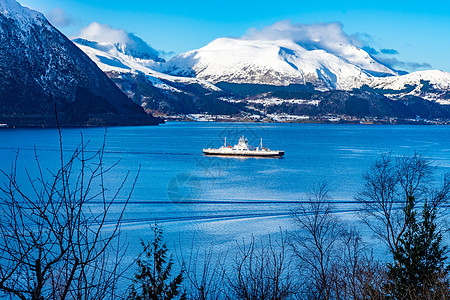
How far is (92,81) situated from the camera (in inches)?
6467

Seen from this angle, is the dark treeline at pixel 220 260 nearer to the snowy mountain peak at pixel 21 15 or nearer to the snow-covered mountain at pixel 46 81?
the snow-covered mountain at pixel 46 81

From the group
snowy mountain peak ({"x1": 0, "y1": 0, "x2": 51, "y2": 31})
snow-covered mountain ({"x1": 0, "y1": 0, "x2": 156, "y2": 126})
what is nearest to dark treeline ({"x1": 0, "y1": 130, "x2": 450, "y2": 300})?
snow-covered mountain ({"x1": 0, "y1": 0, "x2": 156, "y2": 126})

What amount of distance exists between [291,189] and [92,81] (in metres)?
144

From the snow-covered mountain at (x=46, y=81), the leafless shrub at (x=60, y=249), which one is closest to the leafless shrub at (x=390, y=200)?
the leafless shrub at (x=60, y=249)

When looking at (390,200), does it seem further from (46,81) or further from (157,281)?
(46,81)

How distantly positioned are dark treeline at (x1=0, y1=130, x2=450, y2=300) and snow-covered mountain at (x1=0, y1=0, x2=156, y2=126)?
362 ft

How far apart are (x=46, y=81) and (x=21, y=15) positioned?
2991 centimetres

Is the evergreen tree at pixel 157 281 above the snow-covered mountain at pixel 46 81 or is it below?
below

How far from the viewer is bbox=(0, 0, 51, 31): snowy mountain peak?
15450 cm

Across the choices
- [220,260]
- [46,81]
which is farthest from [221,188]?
[46,81]

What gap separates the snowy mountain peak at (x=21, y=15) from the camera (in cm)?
15450

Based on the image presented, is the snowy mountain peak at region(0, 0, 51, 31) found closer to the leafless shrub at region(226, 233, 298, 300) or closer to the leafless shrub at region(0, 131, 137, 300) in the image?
the leafless shrub at region(0, 131, 137, 300)

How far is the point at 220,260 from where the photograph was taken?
642 inches

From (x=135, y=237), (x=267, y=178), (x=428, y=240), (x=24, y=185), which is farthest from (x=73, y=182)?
(x=428, y=240)
